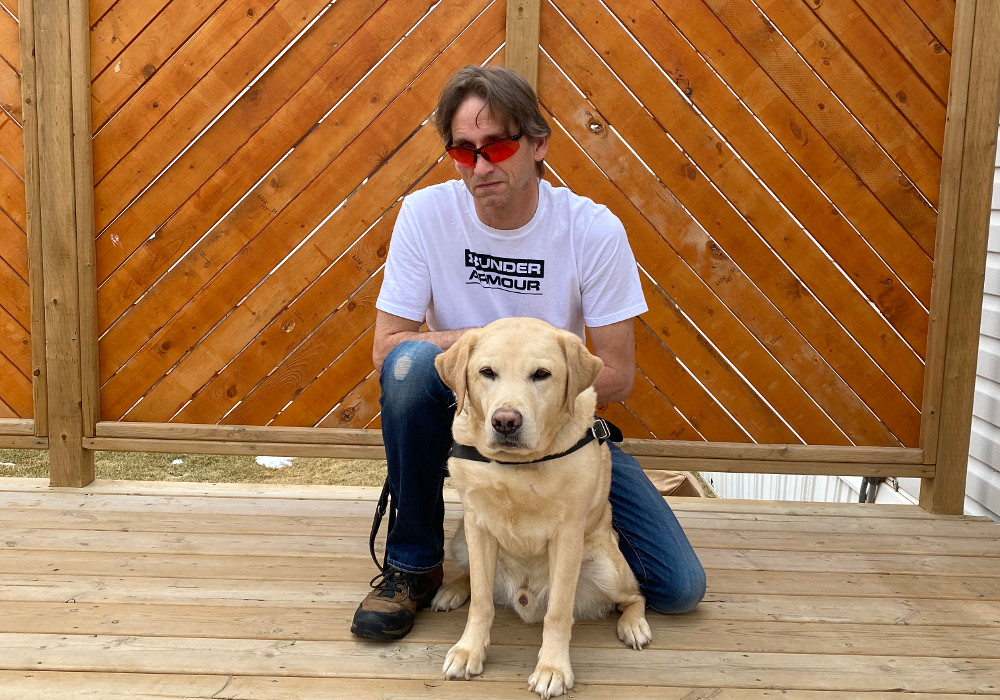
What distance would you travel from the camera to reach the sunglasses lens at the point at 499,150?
2488mm

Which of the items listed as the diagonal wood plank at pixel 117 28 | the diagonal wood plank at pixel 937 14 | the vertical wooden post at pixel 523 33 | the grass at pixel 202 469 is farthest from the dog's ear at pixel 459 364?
the grass at pixel 202 469

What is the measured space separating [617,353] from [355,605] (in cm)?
114

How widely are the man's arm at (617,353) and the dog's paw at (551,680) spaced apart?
0.86m

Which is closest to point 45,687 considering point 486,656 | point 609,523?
point 486,656

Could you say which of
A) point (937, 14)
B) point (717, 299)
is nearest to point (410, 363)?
point (717, 299)

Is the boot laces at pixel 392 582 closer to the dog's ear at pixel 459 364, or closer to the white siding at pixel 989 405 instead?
the dog's ear at pixel 459 364

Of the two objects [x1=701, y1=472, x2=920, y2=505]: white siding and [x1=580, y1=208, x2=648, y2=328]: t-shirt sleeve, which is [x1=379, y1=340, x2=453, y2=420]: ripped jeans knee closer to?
[x1=580, y1=208, x2=648, y2=328]: t-shirt sleeve

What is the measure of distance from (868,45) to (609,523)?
7.84 feet

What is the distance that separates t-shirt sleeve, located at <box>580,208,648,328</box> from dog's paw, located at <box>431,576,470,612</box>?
914mm

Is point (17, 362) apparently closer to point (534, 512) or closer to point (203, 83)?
point (203, 83)

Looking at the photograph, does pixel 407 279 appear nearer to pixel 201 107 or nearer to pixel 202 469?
pixel 201 107

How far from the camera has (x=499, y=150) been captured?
2.49 metres

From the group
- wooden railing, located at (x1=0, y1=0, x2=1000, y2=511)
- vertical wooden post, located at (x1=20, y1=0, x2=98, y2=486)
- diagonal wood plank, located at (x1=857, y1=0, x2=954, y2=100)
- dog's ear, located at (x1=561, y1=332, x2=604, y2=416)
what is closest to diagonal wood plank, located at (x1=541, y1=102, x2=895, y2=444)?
wooden railing, located at (x1=0, y1=0, x2=1000, y2=511)

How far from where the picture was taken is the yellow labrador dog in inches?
78.7
